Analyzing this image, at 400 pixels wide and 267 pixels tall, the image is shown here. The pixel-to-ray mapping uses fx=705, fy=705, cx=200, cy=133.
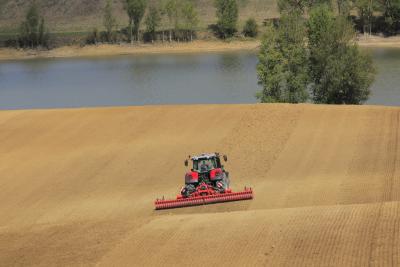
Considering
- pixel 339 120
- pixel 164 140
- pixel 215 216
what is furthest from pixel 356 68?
pixel 215 216

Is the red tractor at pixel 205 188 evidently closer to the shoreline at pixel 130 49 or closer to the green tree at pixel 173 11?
the shoreline at pixel 130 49

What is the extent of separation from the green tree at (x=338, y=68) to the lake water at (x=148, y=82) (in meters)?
4.26

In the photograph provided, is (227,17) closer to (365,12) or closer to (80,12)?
(365,12)

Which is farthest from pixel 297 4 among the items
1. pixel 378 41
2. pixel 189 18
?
pixel 189 18

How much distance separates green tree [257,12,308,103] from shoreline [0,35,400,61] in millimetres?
66780

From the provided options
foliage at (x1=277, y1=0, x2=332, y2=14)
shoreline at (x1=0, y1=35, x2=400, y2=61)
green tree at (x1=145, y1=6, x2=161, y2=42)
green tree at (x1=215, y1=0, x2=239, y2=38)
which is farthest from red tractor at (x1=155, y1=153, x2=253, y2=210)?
green tree at (x1=145, y1=6, x2=161, y2=42)

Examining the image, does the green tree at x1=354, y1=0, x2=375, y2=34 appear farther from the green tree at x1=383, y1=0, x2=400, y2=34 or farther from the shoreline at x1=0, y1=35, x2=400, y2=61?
the shoreline at x1=0, y1=35, x2=400, y2=61

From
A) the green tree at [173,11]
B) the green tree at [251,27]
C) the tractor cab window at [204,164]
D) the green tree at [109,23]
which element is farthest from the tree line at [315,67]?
the green tree at [109,23]

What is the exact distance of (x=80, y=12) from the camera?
160 meters

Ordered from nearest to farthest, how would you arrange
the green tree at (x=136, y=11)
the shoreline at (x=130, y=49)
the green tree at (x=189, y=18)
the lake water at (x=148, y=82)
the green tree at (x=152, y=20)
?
the lake water at (x=148, y=82), the shoreline at (x=130, y=49), the green tree at (x=189, y=18), the green tree at (x=152, y=20), the green tree at (x=136, y=11)

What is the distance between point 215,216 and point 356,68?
35.3 meters

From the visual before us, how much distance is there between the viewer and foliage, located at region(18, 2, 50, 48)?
5827 inches

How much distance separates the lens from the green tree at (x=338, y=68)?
2163 inches

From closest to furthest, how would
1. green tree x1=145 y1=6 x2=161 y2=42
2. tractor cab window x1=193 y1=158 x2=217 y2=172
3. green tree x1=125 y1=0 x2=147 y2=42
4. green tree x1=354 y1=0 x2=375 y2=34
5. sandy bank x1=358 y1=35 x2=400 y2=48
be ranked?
tractor cab window x1=193 y1=158 x2=217 y2=172
sandy bank x1=358 y1=35 x2=400 y2=48
green tree x1=354 y1=0 x2=375 y2=34
green tree x1=145 y1=6 x2=161 y2=42
green tree x1=125 y1=0 x2=147 y2=42
